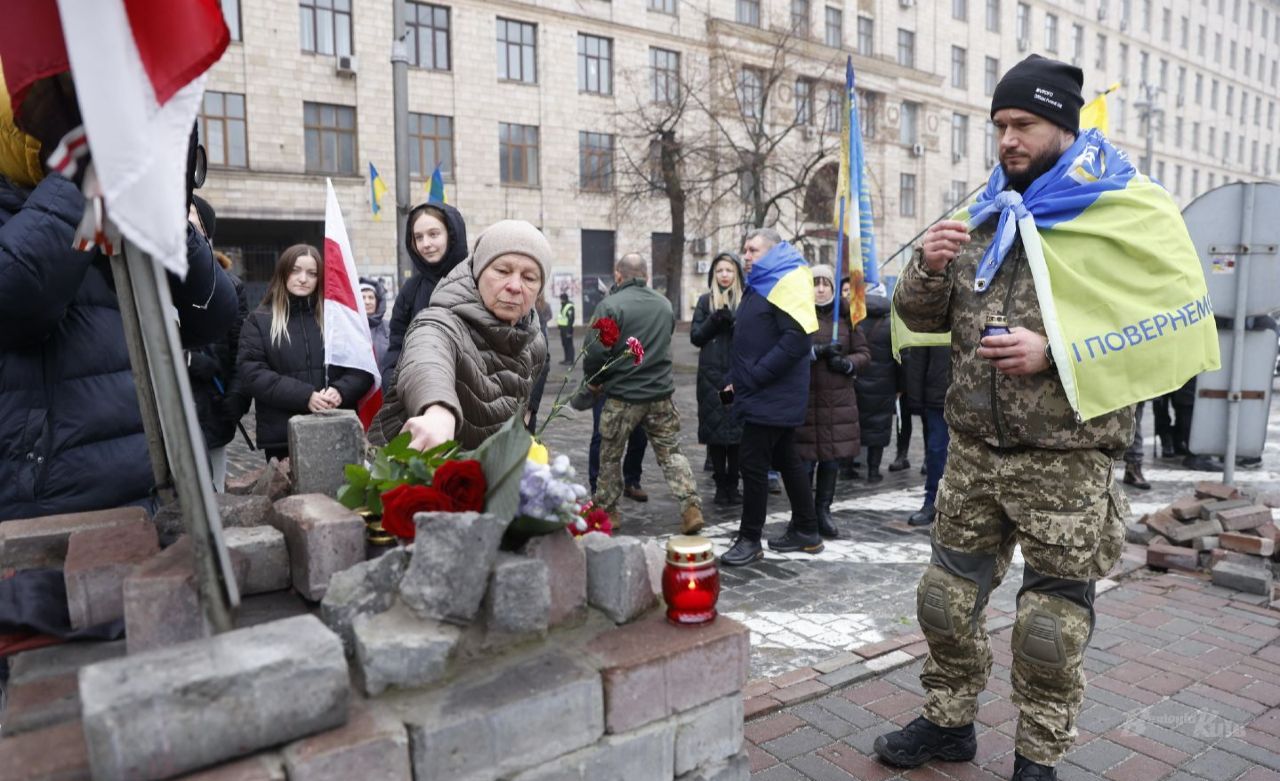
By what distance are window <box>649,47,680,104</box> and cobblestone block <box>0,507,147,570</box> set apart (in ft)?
98.4

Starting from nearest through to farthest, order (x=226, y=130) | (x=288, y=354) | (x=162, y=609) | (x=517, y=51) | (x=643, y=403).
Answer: (x=162, y=609) < (x=288, y=354) < (x=643, y=403) < (x=226, y=130) < (x=517, y=51)

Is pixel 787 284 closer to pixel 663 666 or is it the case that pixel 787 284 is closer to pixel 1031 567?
pixel 1031 567

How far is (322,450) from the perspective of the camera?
206cm

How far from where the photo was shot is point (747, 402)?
18.2ft

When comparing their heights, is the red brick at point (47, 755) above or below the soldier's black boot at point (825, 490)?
above

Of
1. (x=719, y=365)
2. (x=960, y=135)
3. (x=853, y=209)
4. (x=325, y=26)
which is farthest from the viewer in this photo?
(x=960, y=135)

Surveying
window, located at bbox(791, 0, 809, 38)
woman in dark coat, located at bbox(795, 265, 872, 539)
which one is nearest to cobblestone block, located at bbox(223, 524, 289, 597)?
woman in dark coat, located at bbox(795, 265, 872, 539)

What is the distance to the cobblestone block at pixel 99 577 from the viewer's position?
1625mm

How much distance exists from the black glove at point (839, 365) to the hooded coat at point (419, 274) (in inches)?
111

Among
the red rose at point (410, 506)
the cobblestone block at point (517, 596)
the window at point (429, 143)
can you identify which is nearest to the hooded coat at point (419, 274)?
the red rose at point (410, 506)

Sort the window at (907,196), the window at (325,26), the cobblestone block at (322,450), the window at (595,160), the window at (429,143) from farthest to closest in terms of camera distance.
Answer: the window at (907,196)
the window at (595,160)
the window at (429,143)
the window at (325,26)
the cobblestone block at (322,450)

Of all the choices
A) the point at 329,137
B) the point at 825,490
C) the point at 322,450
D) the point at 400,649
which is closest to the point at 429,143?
the point at 329,137

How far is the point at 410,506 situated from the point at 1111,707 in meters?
3.02

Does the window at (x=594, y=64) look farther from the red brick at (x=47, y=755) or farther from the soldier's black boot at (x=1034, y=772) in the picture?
the red brick at (x=47, y=755)
